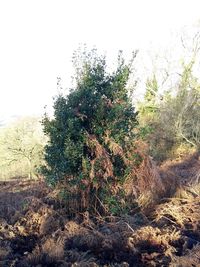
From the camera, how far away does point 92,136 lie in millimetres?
9859

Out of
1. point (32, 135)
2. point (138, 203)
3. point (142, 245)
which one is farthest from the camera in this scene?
point (32, 135)

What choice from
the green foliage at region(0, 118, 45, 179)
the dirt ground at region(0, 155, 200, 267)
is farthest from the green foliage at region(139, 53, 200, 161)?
the dirt ground at region(0, 155, 200, 267)

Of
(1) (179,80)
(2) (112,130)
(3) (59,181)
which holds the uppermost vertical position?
(1) (179,80)

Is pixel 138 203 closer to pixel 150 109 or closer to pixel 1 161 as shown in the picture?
pixel 1 161

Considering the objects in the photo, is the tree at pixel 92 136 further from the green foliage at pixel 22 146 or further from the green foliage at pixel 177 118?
the green foliage at pixel 177 118

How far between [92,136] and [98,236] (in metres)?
2.50

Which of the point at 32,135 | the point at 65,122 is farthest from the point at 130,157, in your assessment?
the point at 32,135

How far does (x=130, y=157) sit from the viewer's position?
406 inches

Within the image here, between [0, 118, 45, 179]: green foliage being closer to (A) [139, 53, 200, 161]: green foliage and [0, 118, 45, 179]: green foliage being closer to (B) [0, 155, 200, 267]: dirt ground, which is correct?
(A) [139, 53, 200, 161]: green foliage

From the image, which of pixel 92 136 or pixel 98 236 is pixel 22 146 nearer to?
pixel 92 136

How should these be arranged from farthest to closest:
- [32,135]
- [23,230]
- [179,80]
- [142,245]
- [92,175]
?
[179,80], [32,135], [92,175], [23,230], [142,245]

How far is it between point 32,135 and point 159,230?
13163 millimetres

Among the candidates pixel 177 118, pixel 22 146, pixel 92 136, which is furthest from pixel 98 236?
pixel 177 118

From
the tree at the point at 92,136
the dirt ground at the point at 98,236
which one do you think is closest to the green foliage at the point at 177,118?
the dirt ground at the point at 98,236
